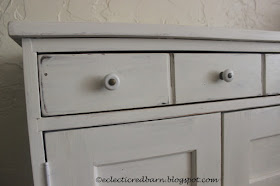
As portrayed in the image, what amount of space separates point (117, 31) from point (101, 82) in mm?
106

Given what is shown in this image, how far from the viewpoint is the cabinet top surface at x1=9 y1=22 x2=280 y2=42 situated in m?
0.30

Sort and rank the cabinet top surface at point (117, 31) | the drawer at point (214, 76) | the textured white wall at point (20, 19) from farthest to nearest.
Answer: the textured white wall at point (20, 19) → the drawer at point (214, 76) → the cabinet top surface at point (117, 31)

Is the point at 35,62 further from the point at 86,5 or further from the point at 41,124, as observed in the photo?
the point at 86,5

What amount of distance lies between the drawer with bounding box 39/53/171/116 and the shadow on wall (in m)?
0.43

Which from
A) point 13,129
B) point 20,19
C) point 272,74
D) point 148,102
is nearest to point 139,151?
point 148,102

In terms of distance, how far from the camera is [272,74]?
48cm

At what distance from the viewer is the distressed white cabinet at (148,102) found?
325 mm

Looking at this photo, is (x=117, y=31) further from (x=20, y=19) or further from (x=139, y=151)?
(x=20, y=19)

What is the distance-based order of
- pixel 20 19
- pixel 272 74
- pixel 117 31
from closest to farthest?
pixel 117 31 → pixel 272 74 → pixel 20 19

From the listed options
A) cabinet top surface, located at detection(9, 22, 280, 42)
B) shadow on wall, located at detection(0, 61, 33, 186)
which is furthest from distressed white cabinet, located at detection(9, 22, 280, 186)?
shadow on wall, located at detection(0, 61, 33, 186)

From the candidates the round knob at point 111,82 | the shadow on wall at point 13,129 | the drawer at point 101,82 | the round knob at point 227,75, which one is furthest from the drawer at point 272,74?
the shadow on wall at point 13,129

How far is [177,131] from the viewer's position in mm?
402

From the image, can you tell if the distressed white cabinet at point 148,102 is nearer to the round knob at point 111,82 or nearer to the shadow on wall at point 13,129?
the round knob at point 111,82

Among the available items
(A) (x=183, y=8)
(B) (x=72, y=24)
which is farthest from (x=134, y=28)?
(A) (x=183, y=8)
